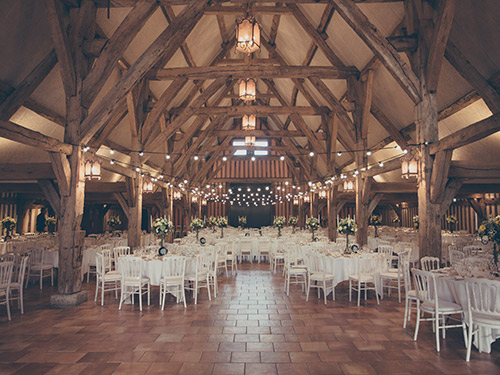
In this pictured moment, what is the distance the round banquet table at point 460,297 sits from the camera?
3898 millimetres

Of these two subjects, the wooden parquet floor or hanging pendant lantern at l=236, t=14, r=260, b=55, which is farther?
hanging pendant lantern at l=236, t=14, r=260, b=55

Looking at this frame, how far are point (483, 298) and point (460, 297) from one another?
30 centimetres

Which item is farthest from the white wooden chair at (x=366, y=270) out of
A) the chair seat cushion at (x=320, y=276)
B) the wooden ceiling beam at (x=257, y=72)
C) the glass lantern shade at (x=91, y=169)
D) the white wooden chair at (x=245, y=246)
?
the wooden ceiling beam at (x=257, y=72)

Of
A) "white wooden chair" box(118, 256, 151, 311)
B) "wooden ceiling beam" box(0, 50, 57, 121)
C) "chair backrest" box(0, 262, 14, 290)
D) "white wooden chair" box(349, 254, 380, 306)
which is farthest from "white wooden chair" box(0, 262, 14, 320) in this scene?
"white wooden chair" box(349, 254, 380, 306)

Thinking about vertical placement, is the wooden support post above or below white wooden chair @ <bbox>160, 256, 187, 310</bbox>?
above

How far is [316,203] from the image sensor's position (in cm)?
1786

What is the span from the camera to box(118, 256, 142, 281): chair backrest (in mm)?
6023

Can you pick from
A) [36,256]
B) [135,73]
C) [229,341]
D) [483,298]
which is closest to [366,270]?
[483,298]

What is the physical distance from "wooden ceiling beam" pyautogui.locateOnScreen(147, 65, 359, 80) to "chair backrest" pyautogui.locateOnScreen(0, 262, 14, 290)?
649 centimetres

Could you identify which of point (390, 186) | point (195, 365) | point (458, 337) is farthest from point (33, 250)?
point (390, 186)

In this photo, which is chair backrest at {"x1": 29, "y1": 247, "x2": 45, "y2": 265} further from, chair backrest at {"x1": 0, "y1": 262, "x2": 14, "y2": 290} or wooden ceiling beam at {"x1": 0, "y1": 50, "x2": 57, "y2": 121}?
wooden ceiling beam at {"x1": 0, "y1": 50, "x2": 57, "y2": 121}

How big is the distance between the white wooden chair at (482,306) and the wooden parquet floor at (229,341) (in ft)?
1.25

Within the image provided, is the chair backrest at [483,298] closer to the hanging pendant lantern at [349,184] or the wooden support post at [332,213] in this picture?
the hanging pendant lantern at [349,184]

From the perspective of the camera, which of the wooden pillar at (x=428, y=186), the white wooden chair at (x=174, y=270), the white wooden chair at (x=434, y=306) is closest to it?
the white wooden chair at (x=434, y=306)
